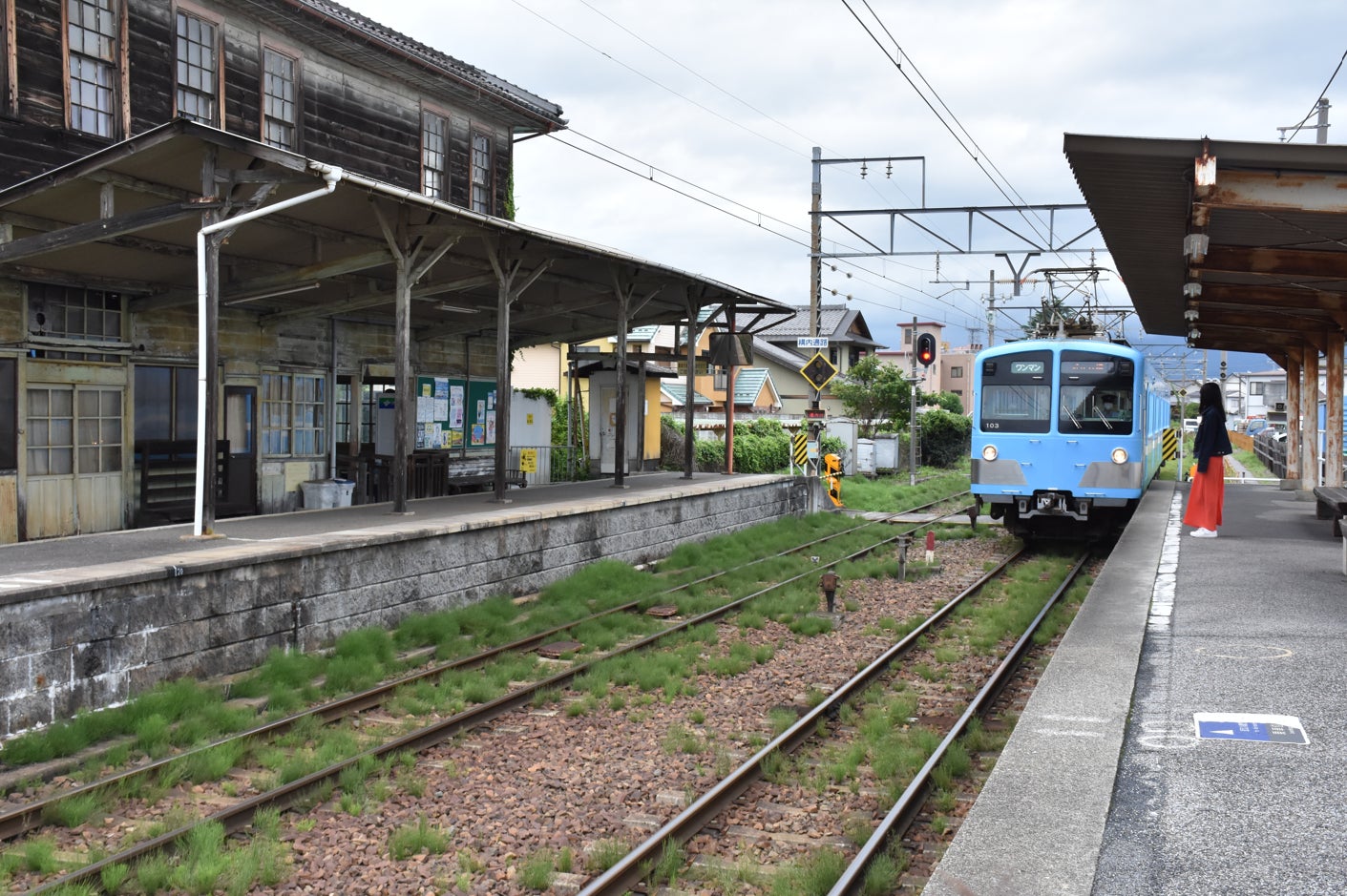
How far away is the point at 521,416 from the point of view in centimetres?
1919

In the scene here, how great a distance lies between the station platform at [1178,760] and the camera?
3904mm

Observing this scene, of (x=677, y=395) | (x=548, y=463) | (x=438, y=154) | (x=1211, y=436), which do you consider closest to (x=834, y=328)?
(x=677, y=395)

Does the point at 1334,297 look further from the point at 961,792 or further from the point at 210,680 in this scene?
the point at 210,680

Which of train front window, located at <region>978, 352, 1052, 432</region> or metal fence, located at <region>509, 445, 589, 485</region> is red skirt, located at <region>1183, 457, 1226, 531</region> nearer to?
train front window, located at <region>978, 352, 1052, 432</region>

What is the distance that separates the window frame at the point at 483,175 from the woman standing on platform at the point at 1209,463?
34.7 feet

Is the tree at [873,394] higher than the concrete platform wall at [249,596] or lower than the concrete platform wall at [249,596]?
higher

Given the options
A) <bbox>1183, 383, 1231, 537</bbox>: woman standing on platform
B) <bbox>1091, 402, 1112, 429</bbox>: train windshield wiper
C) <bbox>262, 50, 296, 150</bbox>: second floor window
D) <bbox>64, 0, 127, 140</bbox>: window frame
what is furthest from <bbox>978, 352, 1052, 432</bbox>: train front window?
<bbox>64, 0, 127, 140</bbox>: window frame

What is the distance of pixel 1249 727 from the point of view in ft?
18.1

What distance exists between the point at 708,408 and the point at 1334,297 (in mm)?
25548

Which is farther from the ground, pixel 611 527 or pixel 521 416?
pixel 521 416

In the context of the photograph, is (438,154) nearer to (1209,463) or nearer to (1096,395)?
(1096,395)

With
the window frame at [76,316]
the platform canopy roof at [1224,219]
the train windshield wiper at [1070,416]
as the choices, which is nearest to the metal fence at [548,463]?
the window frame at [76,316]

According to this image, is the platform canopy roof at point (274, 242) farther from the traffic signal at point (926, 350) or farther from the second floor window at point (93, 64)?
the traffic signal at point (926, 350)

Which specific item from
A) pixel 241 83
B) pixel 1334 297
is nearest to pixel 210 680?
pixel 241 83
